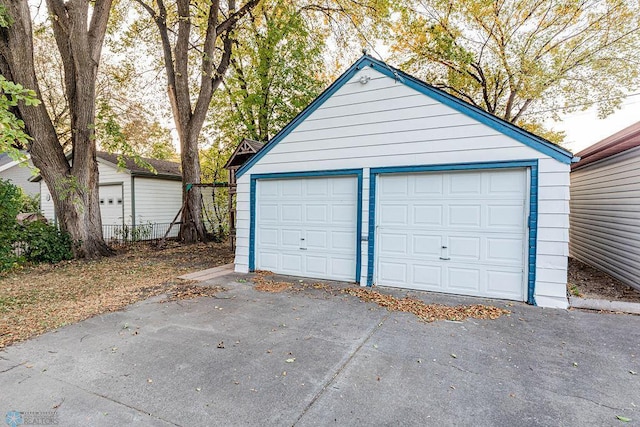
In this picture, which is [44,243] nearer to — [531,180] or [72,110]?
[72,110]

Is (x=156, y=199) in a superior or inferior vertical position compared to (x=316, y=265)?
superior

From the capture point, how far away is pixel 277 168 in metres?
6.99

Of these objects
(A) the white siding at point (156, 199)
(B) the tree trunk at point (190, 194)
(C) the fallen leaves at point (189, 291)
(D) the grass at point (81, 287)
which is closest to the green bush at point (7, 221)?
(D) the grass at point (81, 287)

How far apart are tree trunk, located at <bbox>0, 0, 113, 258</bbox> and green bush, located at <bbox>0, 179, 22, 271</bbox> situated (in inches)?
36.5

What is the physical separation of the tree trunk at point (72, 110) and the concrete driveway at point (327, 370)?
5.49m

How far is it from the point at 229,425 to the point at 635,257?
7.20 meters

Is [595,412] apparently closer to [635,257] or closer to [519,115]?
[635,257]

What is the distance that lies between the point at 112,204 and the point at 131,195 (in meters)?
1.31

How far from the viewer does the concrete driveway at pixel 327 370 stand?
7.94 feet

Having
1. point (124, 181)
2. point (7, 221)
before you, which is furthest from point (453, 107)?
point (124, 181)

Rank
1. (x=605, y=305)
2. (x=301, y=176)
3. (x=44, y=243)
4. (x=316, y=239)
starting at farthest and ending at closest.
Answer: (x=44, y=243) → (x=301, y=176) → (x=316, y=239) → (x=605, y=305)

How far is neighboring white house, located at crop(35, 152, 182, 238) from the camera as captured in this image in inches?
527

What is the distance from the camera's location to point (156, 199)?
568 inches

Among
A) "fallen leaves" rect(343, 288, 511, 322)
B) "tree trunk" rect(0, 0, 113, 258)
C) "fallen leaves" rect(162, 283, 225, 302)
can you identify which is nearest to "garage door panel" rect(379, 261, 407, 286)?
"fallen leaves" rect(343, 288, 511, 322)
